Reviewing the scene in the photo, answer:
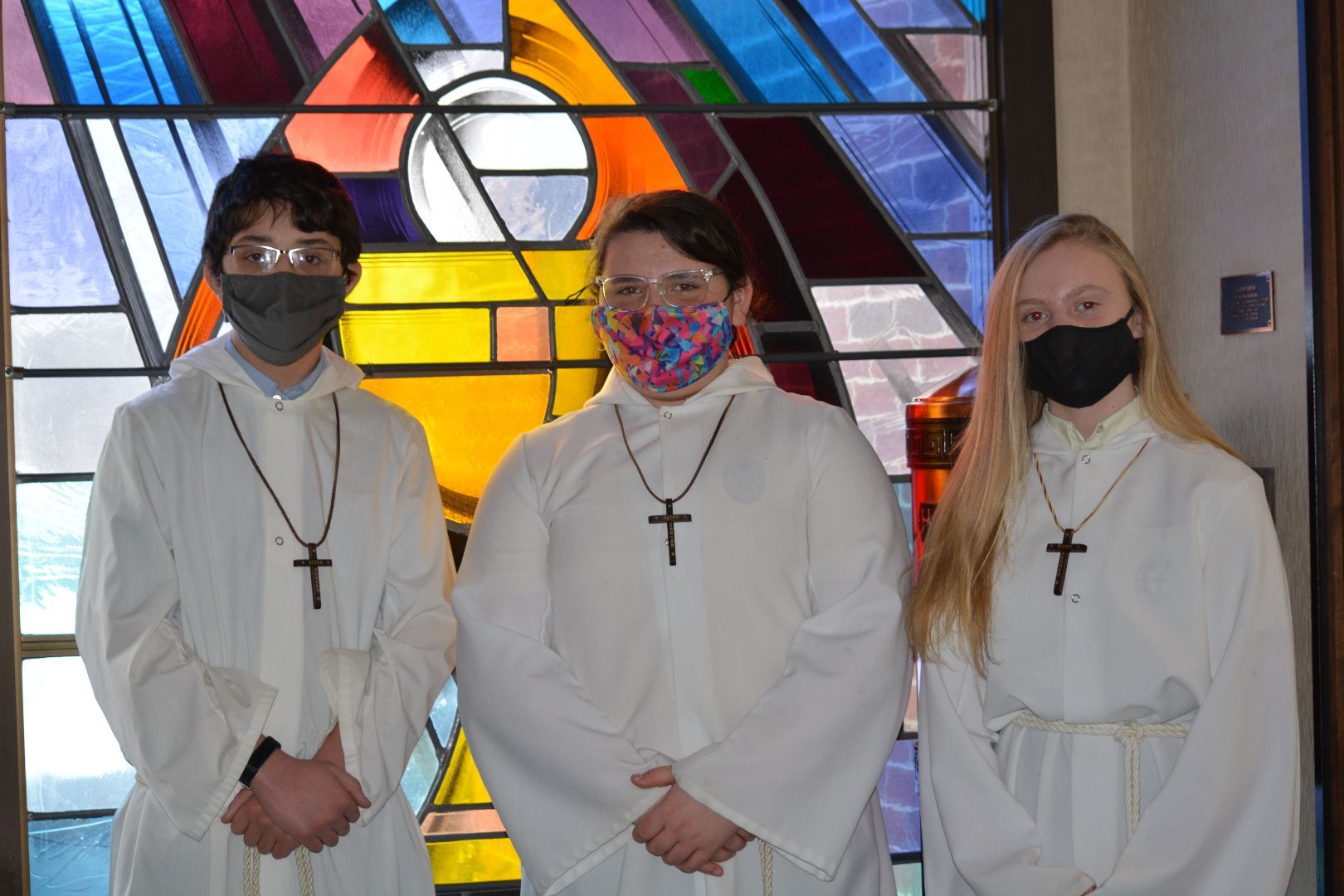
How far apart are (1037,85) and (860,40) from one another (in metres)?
0.55

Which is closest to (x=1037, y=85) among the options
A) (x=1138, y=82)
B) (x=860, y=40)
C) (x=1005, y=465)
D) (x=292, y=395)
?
(x=1138, y=82)

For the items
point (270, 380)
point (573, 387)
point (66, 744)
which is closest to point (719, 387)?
point (270, 380)

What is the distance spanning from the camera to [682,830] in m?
2.23

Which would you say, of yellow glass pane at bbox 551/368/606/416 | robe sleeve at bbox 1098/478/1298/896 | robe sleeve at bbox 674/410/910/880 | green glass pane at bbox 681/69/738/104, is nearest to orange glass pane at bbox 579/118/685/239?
green glass pane at bbox 681/69/738/104

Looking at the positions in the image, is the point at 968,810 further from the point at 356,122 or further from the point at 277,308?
the point at 356,122

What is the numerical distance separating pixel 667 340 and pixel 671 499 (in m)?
0.32

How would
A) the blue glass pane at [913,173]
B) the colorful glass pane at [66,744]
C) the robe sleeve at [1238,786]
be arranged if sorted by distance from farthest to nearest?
the blue glass pane at [913,173] → the colorful glass pane at [66,744] → the robe sleeve at [1238,786]

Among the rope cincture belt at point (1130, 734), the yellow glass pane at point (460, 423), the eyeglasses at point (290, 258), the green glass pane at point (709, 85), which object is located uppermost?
the green glass pane at point (709, 85)

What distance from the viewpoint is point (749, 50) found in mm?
3656

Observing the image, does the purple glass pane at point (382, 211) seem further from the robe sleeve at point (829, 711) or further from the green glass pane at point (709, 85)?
the robe sleeve at point (829, 711)

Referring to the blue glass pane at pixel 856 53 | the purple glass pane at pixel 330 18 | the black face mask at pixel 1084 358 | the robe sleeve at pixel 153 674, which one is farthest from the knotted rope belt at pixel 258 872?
the blue glass pane at pixel 856 53

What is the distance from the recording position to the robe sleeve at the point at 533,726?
2.29 meters

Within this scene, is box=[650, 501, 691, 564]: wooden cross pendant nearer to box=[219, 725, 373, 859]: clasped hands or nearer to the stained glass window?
box=[219, 725, 373, 859]: clasped hands

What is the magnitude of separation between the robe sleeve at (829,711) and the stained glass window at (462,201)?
4.28 feet
